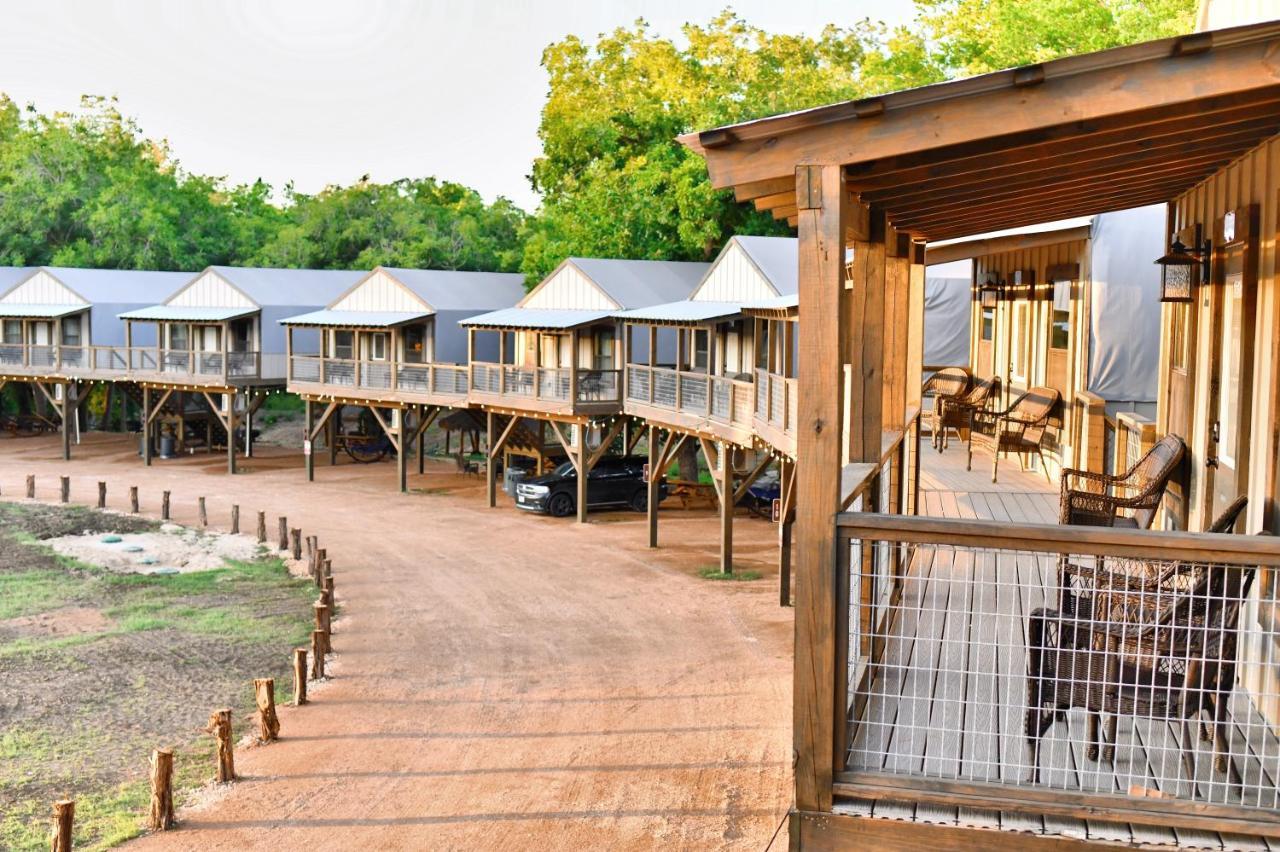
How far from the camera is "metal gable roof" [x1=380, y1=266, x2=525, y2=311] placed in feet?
121

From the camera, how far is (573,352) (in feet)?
100

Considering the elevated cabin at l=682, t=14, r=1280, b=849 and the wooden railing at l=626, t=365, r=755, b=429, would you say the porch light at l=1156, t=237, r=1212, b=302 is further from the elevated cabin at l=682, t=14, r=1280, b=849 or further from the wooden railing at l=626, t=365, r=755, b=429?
the wooden railing at l=626, t=365, r=755, b=429

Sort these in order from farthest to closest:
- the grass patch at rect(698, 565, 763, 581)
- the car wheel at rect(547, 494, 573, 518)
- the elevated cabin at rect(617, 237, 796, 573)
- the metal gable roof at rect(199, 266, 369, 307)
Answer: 1. the metal gable roof at rect(199, 266, 369, 307)
2. the car wheel at rect(547, 494, 573, 518)
3. the elevated cabin at rect(617, 237, 796, 573)
4. the grass patch at rect(698, 565, 763, 581)

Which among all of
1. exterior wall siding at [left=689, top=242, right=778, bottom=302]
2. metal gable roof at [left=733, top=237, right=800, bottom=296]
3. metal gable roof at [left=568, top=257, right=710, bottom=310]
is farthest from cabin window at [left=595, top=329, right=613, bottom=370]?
metal gable roof at [left=733, top=237, right=800, bottom=296]

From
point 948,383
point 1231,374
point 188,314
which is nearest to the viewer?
point 1231,374

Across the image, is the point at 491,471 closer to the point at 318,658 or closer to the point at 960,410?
the point at 318,658

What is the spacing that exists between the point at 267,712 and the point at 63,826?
12.0 ft

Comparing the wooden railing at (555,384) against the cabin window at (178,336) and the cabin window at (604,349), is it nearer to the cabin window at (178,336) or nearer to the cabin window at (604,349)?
the cabin window at (604,349)

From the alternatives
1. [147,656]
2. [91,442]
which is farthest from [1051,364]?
[91,442]

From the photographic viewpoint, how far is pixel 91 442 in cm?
4603

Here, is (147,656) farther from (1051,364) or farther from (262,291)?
(262,291)

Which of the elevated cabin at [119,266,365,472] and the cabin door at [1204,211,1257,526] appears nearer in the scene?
the cabin door at [1204,211,1257,526]

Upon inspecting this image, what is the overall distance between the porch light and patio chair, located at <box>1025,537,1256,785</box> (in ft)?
13.8

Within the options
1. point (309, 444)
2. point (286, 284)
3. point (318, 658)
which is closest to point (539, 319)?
point (309, 444)
